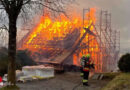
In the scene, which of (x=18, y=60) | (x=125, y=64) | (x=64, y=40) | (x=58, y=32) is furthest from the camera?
(x=58, y=32)

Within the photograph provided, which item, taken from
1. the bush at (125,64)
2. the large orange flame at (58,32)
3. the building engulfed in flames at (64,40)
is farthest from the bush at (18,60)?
the bush at (125,64)

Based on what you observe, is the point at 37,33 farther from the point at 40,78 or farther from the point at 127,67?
the point at 127,67

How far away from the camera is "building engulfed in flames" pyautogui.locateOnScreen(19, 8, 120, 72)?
17000 mm

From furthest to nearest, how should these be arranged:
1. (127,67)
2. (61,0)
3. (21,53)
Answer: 1. (21,53)
2. (127,67)
3. (61,0)

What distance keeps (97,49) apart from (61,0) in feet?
43.5

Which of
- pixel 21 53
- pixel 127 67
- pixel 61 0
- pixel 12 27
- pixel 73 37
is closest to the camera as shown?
pixel 12 27

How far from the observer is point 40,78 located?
28.6 feet

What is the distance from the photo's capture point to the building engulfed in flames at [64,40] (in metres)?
17.0

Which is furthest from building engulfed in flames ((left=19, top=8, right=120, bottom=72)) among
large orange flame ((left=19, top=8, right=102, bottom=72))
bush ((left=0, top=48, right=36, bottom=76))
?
bush ((left=0, top=48, right=36, bottom=76))

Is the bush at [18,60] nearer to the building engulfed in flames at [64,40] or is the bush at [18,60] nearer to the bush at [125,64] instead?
the building engulfed in flames at [64,40]

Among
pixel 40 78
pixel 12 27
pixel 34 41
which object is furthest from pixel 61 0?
pixel 34 41

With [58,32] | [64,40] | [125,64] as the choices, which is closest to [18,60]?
[64,40]

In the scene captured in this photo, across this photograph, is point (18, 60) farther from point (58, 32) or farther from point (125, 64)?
point (125, 64)

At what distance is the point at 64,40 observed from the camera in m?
17.0
